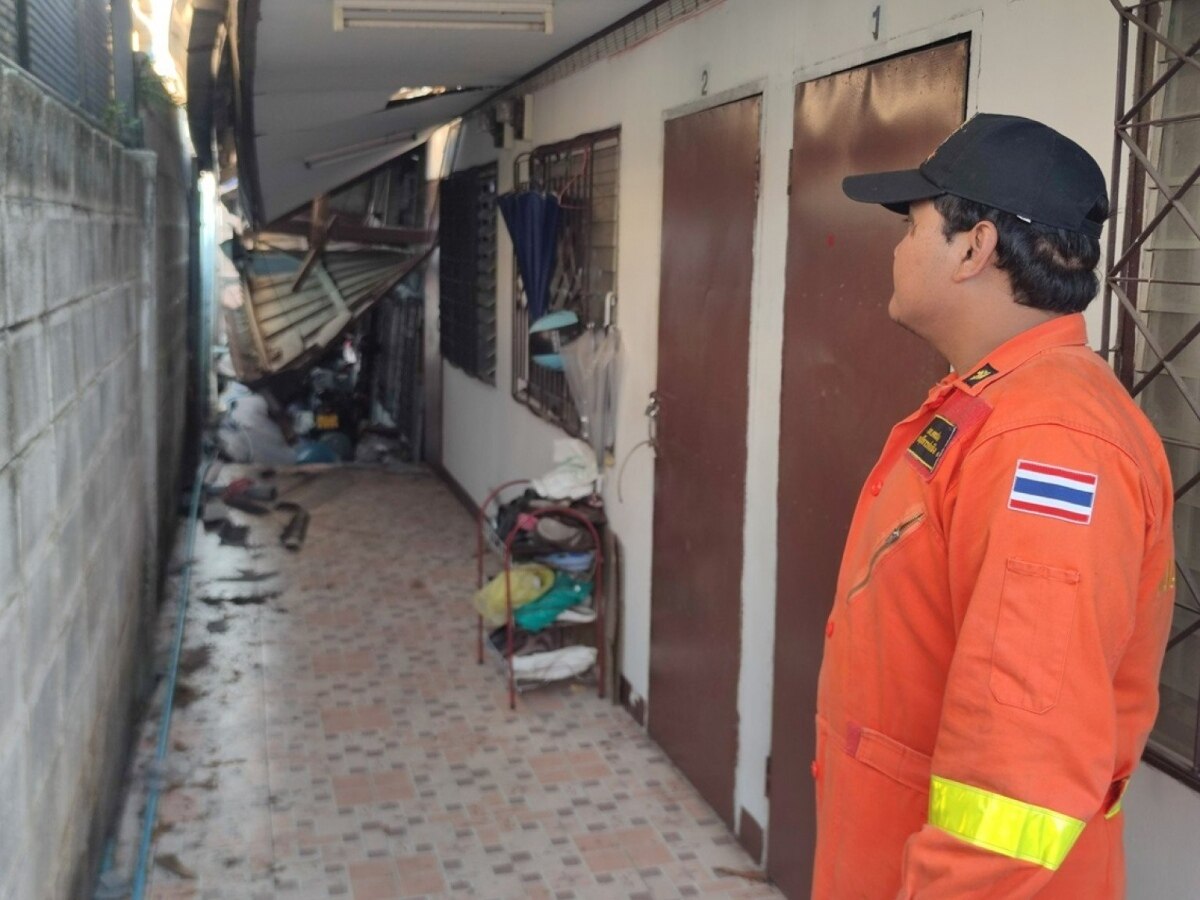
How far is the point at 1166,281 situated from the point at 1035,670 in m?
0.83

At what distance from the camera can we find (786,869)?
3.37m

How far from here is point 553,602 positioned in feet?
15.6

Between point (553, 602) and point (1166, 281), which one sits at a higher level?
point (1166, 281)

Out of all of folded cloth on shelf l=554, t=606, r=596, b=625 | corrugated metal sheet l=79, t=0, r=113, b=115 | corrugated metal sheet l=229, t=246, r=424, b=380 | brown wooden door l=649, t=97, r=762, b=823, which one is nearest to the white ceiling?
corrugated metal sheet l=79, t=0, r=113, b=115

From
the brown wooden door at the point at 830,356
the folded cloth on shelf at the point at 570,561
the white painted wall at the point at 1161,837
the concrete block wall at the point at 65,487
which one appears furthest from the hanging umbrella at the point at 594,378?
the white painted wall at the point at 1161,837

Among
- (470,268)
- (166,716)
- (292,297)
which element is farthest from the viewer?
(292,297)

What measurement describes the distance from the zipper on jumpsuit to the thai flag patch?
18 cm

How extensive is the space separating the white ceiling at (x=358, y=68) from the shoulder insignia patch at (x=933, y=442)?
2.91m

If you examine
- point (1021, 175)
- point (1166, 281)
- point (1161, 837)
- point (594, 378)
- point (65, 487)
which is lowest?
point (1161, 837)

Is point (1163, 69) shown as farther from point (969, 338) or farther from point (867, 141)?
point (867, 141)

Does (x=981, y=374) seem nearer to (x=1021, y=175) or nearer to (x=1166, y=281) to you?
(x=1021, y=175)

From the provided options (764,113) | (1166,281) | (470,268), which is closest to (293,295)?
(470,268)

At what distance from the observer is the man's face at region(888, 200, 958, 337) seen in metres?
1.63

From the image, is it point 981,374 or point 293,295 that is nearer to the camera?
point 981,374
